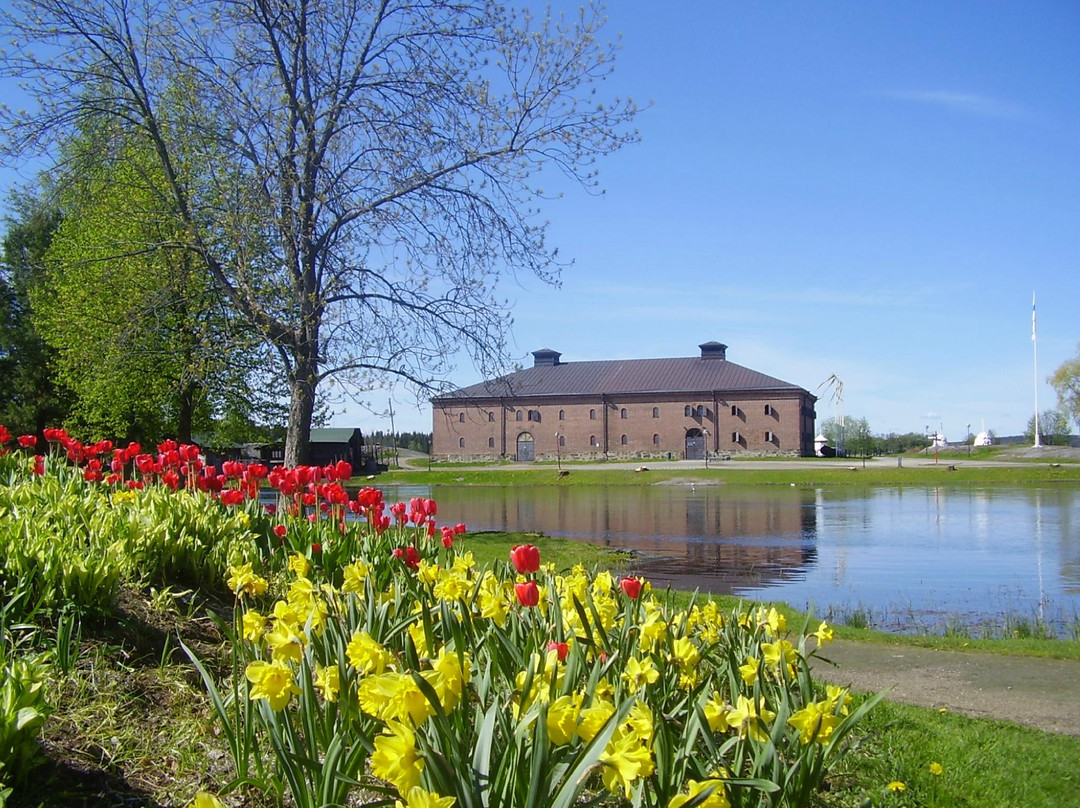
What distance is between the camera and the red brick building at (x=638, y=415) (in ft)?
240

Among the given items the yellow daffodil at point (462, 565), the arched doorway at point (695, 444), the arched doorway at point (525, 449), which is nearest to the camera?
the yellow daffodil at point (462, 565)

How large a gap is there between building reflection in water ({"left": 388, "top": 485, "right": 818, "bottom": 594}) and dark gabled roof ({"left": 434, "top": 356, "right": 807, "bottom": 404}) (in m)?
31.6

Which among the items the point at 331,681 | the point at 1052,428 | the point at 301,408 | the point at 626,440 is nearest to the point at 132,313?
the point at 301,408

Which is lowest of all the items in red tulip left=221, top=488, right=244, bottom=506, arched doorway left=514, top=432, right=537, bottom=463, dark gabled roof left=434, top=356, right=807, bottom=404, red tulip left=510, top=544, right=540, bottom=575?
red tulip left=510, top=544, right=540, bottom=575

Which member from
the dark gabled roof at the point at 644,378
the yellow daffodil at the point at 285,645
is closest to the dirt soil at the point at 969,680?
the yellow daffodil at the point at 285,645

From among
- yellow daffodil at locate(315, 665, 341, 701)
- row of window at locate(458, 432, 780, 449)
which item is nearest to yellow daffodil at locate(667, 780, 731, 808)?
yellow daffodil at locate(315, 665, 341, 701)

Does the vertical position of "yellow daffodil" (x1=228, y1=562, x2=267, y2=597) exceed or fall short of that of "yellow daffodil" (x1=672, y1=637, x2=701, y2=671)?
it exceeds it

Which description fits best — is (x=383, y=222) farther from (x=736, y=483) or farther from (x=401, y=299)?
(x=736, y=483)

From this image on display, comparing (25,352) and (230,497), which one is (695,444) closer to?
(25,352)

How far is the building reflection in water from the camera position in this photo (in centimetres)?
1516

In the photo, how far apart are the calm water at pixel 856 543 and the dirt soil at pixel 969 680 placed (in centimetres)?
109

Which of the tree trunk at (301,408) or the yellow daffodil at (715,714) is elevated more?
the tree trunk at (301,408)

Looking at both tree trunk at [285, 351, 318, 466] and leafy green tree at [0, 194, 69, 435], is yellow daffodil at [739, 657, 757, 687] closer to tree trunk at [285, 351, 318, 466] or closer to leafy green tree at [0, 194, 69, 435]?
tree trunk at [285, 351, 318, 466]

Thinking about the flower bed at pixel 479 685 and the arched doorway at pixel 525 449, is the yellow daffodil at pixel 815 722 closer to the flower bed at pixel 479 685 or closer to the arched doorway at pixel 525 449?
the flower bed at pixel 479 685
